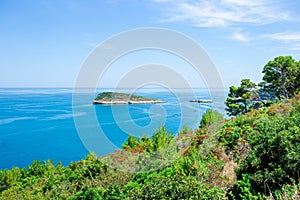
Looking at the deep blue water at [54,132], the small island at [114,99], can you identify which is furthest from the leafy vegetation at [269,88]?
the small island at [114,99]

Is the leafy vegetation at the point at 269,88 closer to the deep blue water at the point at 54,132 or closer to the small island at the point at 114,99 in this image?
the deep blue water at the point at 54,132

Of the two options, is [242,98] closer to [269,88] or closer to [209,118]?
[269,88]

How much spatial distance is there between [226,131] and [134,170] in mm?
3756

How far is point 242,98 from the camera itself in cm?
1778

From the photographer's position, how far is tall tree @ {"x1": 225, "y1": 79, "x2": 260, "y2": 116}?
17609 millimetres

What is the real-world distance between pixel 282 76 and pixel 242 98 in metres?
3.02

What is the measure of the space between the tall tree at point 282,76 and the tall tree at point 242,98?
3.69 ft

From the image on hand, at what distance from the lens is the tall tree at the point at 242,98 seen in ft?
57.8

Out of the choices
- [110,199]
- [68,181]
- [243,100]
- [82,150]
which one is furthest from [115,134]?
[110,199]

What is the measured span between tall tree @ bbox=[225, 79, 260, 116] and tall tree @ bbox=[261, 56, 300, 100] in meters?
1.12

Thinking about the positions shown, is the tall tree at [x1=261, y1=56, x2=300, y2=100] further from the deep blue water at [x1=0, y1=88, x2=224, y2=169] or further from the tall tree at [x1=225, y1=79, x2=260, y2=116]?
the deep blue water at [x1=0, y1=88, x2=224, y2=169]

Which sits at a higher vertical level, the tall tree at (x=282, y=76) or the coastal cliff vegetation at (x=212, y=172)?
the tall tree at (x=282, y=76)

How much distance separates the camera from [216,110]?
1516 cm

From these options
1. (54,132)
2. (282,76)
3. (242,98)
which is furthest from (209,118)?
(54,132)
